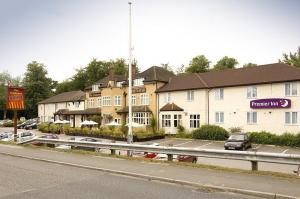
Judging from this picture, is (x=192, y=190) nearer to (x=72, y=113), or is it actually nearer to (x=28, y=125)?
(x=72, y=113)

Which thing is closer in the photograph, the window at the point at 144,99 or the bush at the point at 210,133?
the bush at the point at 210,133

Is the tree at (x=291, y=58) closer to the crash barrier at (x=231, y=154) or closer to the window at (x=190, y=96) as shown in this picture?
the window at (x=190, y=96)

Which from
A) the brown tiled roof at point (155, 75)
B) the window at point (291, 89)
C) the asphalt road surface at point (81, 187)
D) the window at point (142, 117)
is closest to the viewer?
the asphalt road surface at point (81, 187)

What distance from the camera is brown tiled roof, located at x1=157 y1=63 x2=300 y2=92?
128ft

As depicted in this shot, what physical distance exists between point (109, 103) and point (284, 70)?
27556mm

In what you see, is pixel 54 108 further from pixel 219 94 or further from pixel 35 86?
pixel 219 94

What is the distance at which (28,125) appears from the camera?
67500 mm

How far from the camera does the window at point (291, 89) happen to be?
37.2 m

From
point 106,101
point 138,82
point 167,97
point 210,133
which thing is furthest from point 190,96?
point 106,101

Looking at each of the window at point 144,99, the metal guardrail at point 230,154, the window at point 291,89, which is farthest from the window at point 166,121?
the metal guardrail at point 230,154

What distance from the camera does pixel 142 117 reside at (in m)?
51.4

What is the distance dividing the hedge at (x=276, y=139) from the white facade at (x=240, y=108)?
4.08 ft

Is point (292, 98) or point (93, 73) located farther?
→ point (93, 73)

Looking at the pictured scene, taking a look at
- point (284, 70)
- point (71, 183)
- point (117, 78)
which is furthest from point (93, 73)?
point (71, 183)
